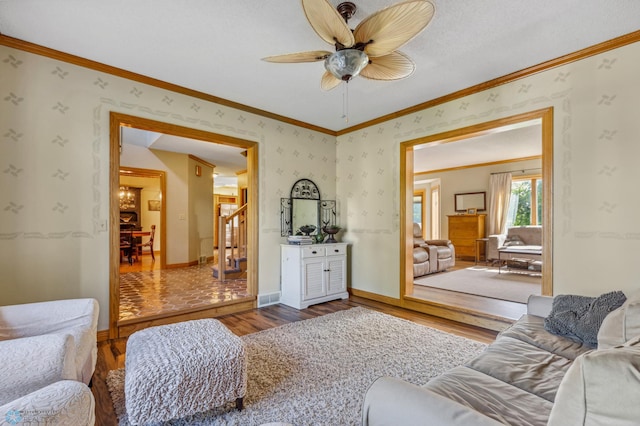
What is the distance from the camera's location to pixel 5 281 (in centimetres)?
245

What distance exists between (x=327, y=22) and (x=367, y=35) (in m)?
0.29

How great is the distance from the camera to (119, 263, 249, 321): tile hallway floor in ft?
11.5

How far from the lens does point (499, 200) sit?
7.45 m

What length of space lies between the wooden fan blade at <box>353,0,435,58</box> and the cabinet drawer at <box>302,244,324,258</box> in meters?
2.60

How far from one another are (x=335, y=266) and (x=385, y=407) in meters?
3.38

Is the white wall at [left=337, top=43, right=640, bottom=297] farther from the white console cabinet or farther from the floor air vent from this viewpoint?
the floor air vent

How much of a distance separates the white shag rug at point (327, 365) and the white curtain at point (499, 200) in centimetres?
554

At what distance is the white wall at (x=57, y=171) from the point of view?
8.17 feet

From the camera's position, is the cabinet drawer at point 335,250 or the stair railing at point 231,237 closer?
the cabinet drawer at point 335,250

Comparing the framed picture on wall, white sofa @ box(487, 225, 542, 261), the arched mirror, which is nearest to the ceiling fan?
the arched mirror

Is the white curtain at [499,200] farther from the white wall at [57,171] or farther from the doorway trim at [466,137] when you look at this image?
the white wall at [57,171]

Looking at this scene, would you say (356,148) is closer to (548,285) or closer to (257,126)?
(257,126)

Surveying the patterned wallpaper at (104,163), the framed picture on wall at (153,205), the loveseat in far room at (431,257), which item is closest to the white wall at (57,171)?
the patterned wallpaper at (104,163)

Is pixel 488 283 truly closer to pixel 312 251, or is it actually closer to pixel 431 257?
pixel 431 257
